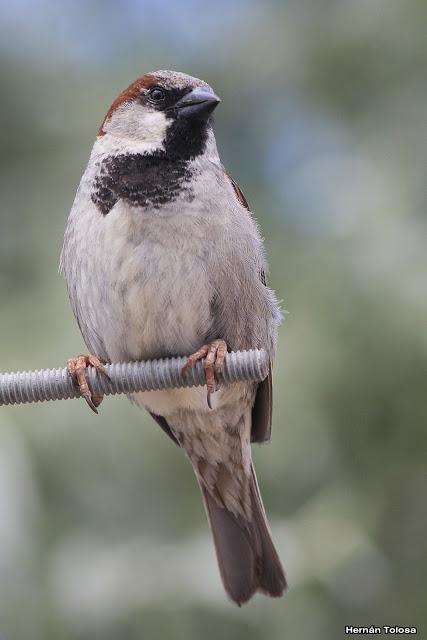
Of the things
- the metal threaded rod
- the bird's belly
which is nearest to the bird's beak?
the bird's belly

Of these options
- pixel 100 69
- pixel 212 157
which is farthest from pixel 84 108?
pixel 212 157

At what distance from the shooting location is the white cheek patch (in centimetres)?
239

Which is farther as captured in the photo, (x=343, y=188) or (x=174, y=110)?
(x=343, y=188)

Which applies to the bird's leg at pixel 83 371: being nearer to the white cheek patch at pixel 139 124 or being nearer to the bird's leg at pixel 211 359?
the bird's leg at pixel 211 359

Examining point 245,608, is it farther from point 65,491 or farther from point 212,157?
point 212,157

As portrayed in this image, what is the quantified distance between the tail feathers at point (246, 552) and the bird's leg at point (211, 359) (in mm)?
596

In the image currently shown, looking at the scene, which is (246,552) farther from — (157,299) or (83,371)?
(83,371)

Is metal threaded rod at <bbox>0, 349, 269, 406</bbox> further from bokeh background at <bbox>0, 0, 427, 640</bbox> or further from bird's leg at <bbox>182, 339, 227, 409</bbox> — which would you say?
bokeh background at <bbox>0, 0, 427, 640</bbox>

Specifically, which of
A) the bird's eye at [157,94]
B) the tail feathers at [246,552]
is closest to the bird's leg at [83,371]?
the tail feathers at [246,552]

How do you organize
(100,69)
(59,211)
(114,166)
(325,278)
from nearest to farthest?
1. (114,166)
2. (325,278)
3. (59,211)
4. (100,69)

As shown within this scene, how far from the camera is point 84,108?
Answer: 3648 millimetres

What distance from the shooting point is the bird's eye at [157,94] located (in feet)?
8.13

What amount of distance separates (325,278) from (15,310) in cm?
92

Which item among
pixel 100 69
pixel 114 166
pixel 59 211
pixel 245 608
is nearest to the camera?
pixel 114 166
